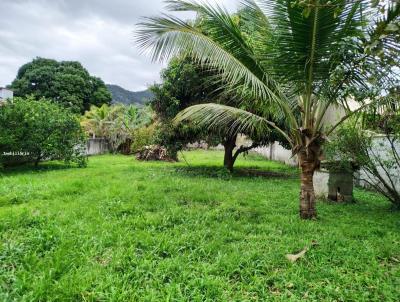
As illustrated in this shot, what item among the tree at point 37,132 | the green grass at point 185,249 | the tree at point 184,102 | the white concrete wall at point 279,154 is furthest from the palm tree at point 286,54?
Answer: the white concrete wall at point 279,154

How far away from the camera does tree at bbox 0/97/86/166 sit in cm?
891

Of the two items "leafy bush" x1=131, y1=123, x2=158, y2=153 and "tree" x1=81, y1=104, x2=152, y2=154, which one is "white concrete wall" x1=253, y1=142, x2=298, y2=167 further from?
"tree" x1=81, y1=104, x2=152, y2=154

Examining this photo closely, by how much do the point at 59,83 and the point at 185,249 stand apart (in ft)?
92.6

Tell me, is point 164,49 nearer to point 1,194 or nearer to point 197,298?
point 197,298

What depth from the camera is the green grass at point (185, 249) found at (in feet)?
8.51

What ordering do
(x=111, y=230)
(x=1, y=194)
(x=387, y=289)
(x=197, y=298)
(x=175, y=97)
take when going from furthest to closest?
(x=175, y=97)
(x=1, y=194)
(x=111, y=230)
(x=387, y=289)
(x=197, y=298)

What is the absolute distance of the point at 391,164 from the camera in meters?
5.64

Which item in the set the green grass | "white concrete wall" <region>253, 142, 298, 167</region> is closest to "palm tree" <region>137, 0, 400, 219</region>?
the green grass

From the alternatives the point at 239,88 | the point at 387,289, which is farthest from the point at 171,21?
the point at 387,289

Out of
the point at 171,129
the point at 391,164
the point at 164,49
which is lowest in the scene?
the point at 391,164

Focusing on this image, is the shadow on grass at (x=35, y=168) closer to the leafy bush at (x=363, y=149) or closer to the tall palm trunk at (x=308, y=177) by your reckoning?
the tall palm trunk at (x=308, y=177)

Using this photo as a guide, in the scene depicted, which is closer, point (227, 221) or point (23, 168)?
point (227, 221)

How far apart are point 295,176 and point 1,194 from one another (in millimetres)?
7862

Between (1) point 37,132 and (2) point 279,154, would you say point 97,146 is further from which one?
(2) point 279,154
